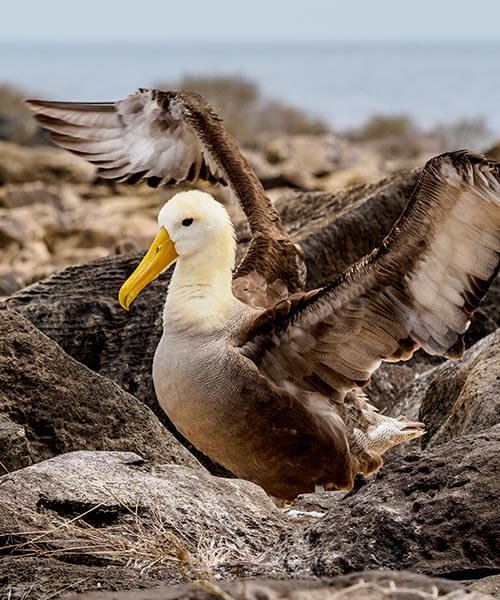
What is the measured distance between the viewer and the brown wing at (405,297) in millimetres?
5449

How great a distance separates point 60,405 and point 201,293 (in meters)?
0.91

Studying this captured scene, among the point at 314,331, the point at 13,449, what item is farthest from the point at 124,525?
the point at 314,331

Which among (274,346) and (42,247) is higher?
(274,346)

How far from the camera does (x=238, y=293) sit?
664cm

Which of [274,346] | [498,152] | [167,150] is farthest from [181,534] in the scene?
[498,152]

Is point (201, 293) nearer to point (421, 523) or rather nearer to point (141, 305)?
point (141, 305)

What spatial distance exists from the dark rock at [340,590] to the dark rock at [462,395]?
237 centimetres

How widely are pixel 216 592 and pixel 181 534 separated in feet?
5.84

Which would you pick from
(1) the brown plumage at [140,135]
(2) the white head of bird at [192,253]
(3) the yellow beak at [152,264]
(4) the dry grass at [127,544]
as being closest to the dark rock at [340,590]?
(4) the dry grass at [127,544]

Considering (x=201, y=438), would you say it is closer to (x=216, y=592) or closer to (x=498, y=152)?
(x=216, y=592)

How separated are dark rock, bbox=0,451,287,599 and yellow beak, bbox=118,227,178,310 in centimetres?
146

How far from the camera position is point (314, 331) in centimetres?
591

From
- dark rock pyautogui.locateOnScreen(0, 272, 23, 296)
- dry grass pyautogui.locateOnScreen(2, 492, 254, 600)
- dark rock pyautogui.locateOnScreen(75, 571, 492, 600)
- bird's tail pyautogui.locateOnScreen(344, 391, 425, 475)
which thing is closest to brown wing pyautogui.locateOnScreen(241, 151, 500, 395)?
bird's tail pyautogui.locateOnScreen(344, 391, 425, 475)

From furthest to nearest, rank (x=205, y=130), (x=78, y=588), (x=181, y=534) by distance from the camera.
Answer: (x=205, y=130) < (x=181, y=534) < (x=78, y=588)
